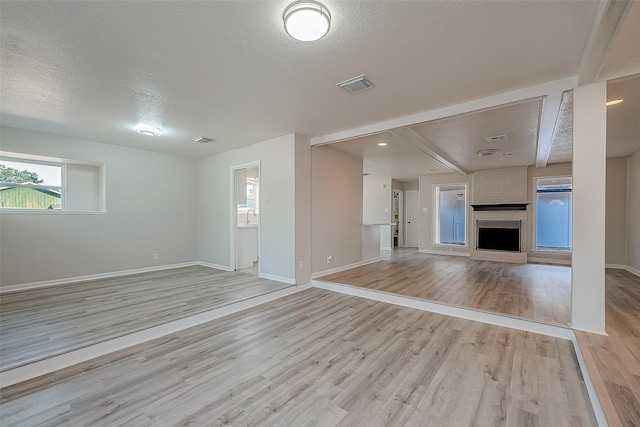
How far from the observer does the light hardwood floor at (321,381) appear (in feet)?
5.51

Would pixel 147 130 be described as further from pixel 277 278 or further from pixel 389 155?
pixel 389 155

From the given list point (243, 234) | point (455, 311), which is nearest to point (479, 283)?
point (455, 311)

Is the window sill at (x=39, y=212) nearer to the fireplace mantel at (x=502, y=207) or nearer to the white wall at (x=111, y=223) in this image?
the white wall at (x=111, y=223)

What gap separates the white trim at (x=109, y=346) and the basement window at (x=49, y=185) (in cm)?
325

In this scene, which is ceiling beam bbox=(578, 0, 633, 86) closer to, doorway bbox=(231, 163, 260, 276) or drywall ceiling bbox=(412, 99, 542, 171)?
drywall ceiling bbox=(412, 99, 542, 171)

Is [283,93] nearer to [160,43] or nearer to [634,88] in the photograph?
[160,43]

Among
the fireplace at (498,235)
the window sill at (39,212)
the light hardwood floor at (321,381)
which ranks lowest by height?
the light hardwood floor at (321,381)

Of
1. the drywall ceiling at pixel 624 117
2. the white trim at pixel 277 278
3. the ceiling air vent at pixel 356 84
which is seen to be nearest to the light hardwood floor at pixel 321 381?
the white trim at pixel 277 278

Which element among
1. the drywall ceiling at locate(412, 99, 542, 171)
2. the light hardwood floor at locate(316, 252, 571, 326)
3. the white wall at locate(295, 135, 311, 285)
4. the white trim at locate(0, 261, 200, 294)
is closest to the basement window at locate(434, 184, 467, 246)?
the light hardwood floor at locate(316, 252, 571, 326)

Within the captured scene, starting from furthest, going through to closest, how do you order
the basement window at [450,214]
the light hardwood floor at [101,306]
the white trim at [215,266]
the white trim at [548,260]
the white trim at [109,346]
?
the basement window at [450,214] < the white trim at [548,260] < the white trim at [215,266] < the light hardwood floor at [101,306] < the white trim at [109,346]

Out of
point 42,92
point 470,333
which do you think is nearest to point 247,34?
point 42,92

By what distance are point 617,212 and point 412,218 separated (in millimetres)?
5051

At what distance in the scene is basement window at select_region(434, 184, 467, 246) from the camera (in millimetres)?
8289

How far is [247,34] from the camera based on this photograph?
1.98m
